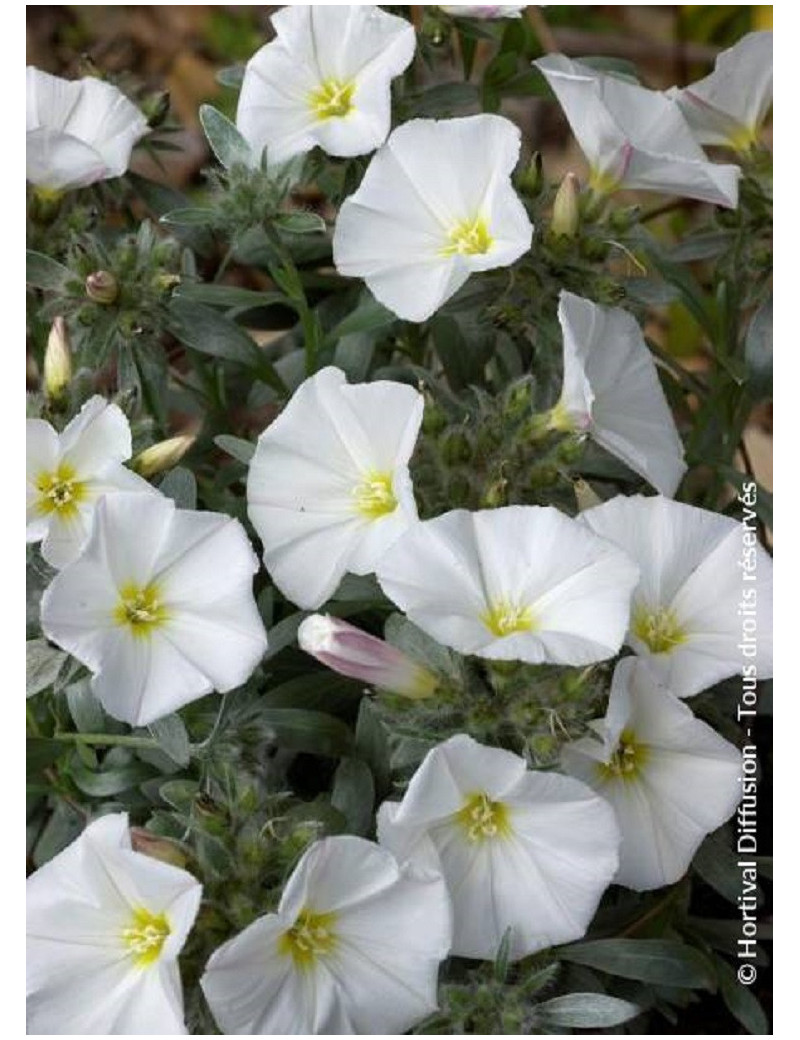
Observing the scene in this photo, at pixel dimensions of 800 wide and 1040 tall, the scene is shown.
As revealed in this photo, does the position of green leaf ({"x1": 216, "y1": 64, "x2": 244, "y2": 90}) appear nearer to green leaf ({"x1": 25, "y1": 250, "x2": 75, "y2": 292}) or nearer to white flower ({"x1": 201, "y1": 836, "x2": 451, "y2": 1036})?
green leaf ({"x1": 25, "y1": 250, "x2": 75, "y2": 292})

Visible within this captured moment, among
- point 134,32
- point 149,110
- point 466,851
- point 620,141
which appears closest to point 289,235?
point 149,110

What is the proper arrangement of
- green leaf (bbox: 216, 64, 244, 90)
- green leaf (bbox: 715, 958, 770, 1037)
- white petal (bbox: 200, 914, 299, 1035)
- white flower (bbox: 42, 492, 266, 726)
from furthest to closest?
green leaf (bbox: 216, 64, 244, 90)
green leaf (bbox: 715, 958, 770, 1037)
white flower (bbox: 42, 492, 266, 726)
white petal (bbox: 200, 914, 299, 1035)

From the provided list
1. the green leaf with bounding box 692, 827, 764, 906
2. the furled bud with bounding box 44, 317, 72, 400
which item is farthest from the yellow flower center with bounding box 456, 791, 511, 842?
the furled bud with bounding box 44, 317, 72, 400

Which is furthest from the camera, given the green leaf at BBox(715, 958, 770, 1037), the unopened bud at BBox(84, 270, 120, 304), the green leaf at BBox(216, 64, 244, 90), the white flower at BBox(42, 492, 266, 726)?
the green leaf at BBox(216, 64, 244, 90)

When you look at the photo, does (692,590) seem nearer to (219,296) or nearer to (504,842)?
(504,842)

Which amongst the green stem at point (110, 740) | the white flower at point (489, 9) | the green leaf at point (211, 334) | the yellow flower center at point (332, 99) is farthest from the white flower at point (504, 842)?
the white flower at point (489, 9)

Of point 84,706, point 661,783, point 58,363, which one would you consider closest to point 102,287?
point 58,363

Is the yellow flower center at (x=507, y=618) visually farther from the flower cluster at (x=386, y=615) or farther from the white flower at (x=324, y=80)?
the white flower at (x=324, y=80)
